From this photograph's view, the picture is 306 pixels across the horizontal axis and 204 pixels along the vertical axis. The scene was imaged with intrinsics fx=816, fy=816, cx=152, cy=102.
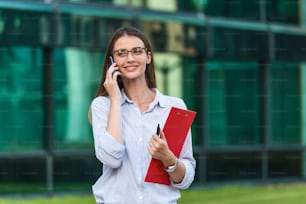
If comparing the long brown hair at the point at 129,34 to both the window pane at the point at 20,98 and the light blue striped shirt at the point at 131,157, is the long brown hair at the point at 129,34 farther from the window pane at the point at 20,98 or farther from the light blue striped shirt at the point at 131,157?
the window pane at the point at 20,98

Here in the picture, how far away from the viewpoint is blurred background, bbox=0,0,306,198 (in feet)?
39.8

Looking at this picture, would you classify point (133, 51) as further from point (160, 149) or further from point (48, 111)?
point (48, 111)

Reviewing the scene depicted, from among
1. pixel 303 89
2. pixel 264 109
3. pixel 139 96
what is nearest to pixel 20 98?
pixel 264 109

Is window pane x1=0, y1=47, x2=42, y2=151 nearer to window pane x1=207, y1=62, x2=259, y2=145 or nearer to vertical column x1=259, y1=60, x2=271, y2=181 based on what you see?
window pane x1=207, y1=62, x2=259, y2=145

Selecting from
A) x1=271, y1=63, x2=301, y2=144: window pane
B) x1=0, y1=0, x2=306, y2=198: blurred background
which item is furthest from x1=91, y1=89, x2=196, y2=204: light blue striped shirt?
x1=271, y1=63, x2=301, y2=144: window pane

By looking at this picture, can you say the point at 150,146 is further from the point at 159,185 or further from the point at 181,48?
the point at 181,48

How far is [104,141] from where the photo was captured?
2.91m

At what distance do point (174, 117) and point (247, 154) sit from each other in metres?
11.4

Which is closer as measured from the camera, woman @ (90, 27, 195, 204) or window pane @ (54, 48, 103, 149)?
woman @ (90, 27, 195, 204)

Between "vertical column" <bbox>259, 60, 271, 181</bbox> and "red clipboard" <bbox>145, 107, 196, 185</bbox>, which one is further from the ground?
"red clipboard" <bbox>145, 107, 196, 185</bbox>

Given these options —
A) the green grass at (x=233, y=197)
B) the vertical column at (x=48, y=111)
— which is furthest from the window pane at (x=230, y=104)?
the vertical column at (x=48, y=111)

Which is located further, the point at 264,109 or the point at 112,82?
the point at 264,109

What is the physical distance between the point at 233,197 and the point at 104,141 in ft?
31.3

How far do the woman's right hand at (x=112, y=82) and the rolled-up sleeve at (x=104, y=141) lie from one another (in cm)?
6
